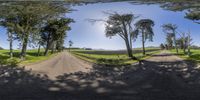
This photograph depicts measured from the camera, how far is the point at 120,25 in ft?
35.8

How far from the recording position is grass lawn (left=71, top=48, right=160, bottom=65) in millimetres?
10711

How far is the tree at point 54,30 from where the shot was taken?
10922 mm

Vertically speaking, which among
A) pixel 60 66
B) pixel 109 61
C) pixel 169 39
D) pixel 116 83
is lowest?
pixel 116 83

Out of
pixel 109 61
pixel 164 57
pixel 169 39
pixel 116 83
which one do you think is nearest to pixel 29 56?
pixel 109 61

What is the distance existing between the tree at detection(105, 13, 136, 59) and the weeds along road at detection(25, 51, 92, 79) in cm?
133

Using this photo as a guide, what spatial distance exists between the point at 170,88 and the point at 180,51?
1216mm

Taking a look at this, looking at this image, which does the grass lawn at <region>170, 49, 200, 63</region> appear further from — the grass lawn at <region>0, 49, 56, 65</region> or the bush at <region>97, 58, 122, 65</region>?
the grass lawn at <region>0, 49, 56, 65</region>

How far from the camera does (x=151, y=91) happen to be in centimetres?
1106

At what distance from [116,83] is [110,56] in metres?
0.87

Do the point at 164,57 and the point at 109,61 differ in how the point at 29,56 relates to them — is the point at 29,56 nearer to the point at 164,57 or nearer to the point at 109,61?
the point at 109,61

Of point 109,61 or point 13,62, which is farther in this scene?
point 109,61

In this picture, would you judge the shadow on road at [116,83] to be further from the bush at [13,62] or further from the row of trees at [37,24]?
the row of trees at [37,24]

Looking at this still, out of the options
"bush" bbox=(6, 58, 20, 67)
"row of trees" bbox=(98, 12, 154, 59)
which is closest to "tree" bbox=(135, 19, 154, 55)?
"row of trees" bbox=(98, 12, 154, 59)

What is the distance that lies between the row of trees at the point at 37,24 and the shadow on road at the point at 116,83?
3.28 feet
